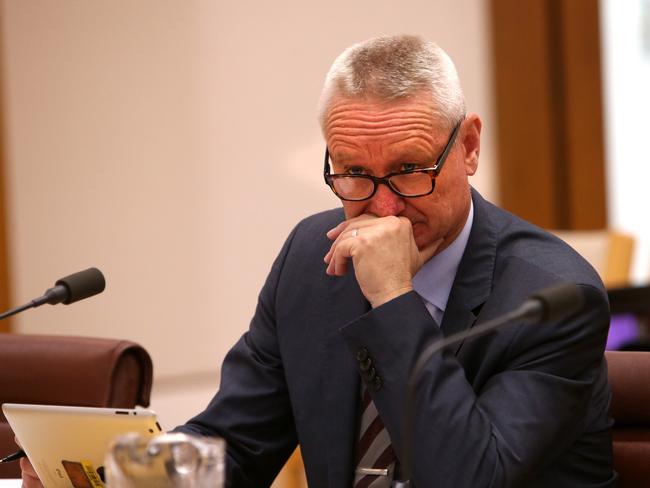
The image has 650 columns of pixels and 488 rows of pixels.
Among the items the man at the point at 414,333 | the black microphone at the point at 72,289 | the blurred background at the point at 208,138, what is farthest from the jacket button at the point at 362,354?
the blurred background at the point at 208,138

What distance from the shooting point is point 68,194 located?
4270mm

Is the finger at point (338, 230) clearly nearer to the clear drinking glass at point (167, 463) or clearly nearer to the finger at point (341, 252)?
the finger at point (341, 252)

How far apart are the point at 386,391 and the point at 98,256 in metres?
2.89

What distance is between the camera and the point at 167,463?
48.5 inches

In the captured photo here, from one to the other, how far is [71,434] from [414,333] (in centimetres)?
52

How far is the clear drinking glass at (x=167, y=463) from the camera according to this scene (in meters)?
1.23

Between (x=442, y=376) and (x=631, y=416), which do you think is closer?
(x=442, y=376)

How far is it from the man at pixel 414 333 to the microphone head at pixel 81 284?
35 centimetres

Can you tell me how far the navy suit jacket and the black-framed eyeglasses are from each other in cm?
17

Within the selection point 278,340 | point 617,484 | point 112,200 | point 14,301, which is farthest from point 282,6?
point 617,484

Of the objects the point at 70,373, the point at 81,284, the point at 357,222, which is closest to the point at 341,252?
the point at 357,222

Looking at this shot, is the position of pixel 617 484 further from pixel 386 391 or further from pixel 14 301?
pixel 14 301

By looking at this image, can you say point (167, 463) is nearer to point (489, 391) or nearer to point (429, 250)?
point (489, 391)

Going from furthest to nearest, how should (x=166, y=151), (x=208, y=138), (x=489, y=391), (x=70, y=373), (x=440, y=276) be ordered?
(x=208, y=138)
(x=166, y=151)
(x=70, y=373)
(x=440, y=276)
(x=489, y=391)
